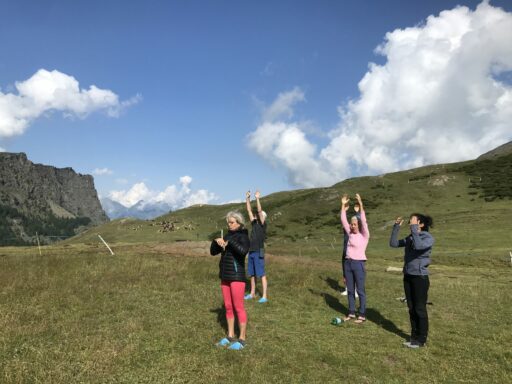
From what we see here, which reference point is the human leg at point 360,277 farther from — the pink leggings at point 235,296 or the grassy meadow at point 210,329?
the pink leggings at point 235,296

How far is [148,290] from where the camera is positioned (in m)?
16.5

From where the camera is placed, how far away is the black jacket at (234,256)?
32.5ft

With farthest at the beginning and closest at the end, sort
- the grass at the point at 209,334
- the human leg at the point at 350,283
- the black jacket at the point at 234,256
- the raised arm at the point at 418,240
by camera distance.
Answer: the human leg at the point at 350,283, the raised arm at the point at 418,240, the black jacket at the point at 234,256, the grass at the point at 209,334

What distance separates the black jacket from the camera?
991 cm

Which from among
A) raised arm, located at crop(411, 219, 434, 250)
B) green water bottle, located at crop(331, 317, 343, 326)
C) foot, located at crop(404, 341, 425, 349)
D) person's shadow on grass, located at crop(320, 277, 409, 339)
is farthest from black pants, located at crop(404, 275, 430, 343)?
green water bottle, located at crop(331, 317, 343, 326)

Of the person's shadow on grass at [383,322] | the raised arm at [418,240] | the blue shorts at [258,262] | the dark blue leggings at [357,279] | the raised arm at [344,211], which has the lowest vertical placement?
the person's shadow on grass at [383,322]

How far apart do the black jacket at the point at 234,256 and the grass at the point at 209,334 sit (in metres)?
1.88

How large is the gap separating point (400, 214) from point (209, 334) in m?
87.2

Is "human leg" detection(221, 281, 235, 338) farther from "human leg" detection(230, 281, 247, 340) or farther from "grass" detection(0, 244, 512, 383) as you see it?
"grass" detection(0, 244, 512, 383)

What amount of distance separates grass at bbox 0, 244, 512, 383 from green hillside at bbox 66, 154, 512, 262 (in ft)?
105

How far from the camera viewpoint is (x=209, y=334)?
11.1m

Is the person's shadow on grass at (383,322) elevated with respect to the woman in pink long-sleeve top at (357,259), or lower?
lower

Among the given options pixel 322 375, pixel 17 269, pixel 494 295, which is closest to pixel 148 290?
pixel 17 269

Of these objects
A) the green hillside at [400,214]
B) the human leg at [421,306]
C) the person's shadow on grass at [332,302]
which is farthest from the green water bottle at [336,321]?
the green hillside at [400,214]
